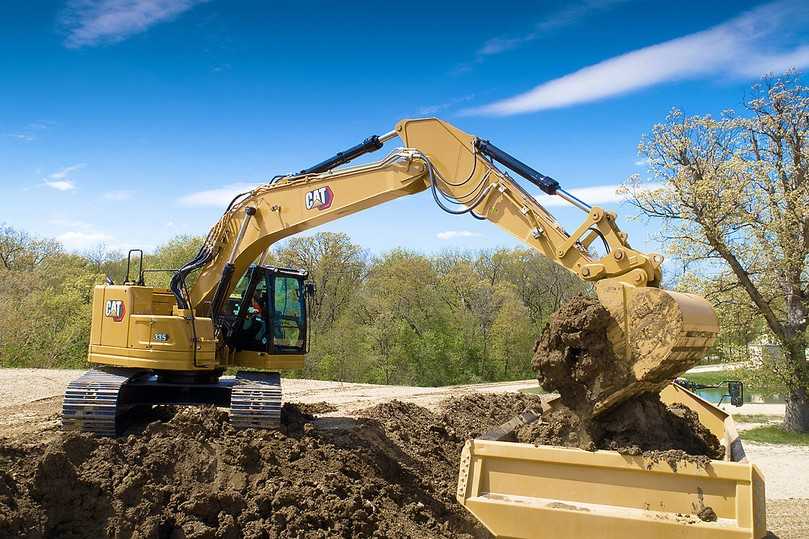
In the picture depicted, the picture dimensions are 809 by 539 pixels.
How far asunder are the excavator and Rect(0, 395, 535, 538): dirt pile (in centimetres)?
62

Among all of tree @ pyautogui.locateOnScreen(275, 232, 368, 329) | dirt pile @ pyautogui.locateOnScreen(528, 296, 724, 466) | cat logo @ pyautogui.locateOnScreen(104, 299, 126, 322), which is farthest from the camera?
tree @ pyautogui.locateOnScreen(275, 232, 368, 329)

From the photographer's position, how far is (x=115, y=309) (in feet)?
31.3

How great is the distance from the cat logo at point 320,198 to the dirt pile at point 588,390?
12.6 ft

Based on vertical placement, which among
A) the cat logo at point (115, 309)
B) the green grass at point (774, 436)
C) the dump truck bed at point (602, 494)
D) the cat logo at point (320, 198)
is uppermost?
the cat logo at point (320, 198)

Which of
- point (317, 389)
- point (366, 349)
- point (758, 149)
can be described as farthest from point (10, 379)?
point (758, 149)

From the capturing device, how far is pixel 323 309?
40.3 m

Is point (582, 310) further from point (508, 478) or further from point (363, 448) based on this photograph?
point (363, 448)

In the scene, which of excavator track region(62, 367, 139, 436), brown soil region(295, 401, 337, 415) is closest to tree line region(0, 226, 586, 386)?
brown soil region(295, 401, 337, 415)

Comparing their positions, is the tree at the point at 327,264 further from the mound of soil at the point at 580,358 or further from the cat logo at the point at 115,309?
the mound of soil at the point at 580,358

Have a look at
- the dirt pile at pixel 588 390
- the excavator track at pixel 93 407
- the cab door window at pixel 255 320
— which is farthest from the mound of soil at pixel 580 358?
the excavator track at pixel 93 407

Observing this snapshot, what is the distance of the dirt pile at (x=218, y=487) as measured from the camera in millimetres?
6996

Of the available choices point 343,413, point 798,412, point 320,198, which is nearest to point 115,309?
point 320,198

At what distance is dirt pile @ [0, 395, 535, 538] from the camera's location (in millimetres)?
6996

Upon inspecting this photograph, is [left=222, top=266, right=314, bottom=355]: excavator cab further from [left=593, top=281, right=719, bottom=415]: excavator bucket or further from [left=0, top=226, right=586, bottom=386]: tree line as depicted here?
[left=0, top=226, right=586, bottom=386]: tree line
